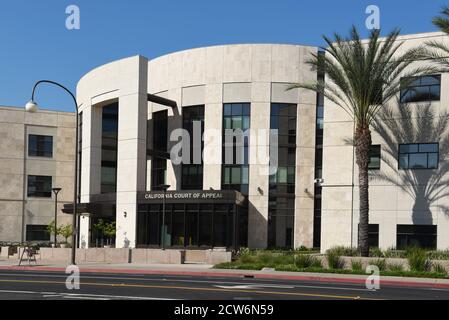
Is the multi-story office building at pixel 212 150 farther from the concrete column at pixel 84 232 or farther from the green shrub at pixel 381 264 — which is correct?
the green shrub at pixel 381 264

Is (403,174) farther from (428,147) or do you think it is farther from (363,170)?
(363,170)

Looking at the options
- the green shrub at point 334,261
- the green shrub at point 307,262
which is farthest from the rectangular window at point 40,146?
the green shrub at point 334,261

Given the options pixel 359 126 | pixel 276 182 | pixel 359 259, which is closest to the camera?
pixel 359 259

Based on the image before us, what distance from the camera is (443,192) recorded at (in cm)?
3453

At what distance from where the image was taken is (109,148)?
174ft

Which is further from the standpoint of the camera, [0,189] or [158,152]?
[0,189]

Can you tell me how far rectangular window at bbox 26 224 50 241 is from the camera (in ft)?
193

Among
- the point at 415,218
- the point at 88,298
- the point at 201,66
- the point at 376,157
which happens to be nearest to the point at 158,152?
the point at 201,66

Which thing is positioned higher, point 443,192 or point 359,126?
point 359,126

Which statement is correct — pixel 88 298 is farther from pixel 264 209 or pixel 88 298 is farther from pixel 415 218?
pixel 264 209

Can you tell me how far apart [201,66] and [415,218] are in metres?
21.0

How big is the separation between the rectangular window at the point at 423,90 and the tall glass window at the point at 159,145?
20.8m

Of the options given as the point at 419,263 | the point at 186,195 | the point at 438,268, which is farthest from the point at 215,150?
the point at 438,268
